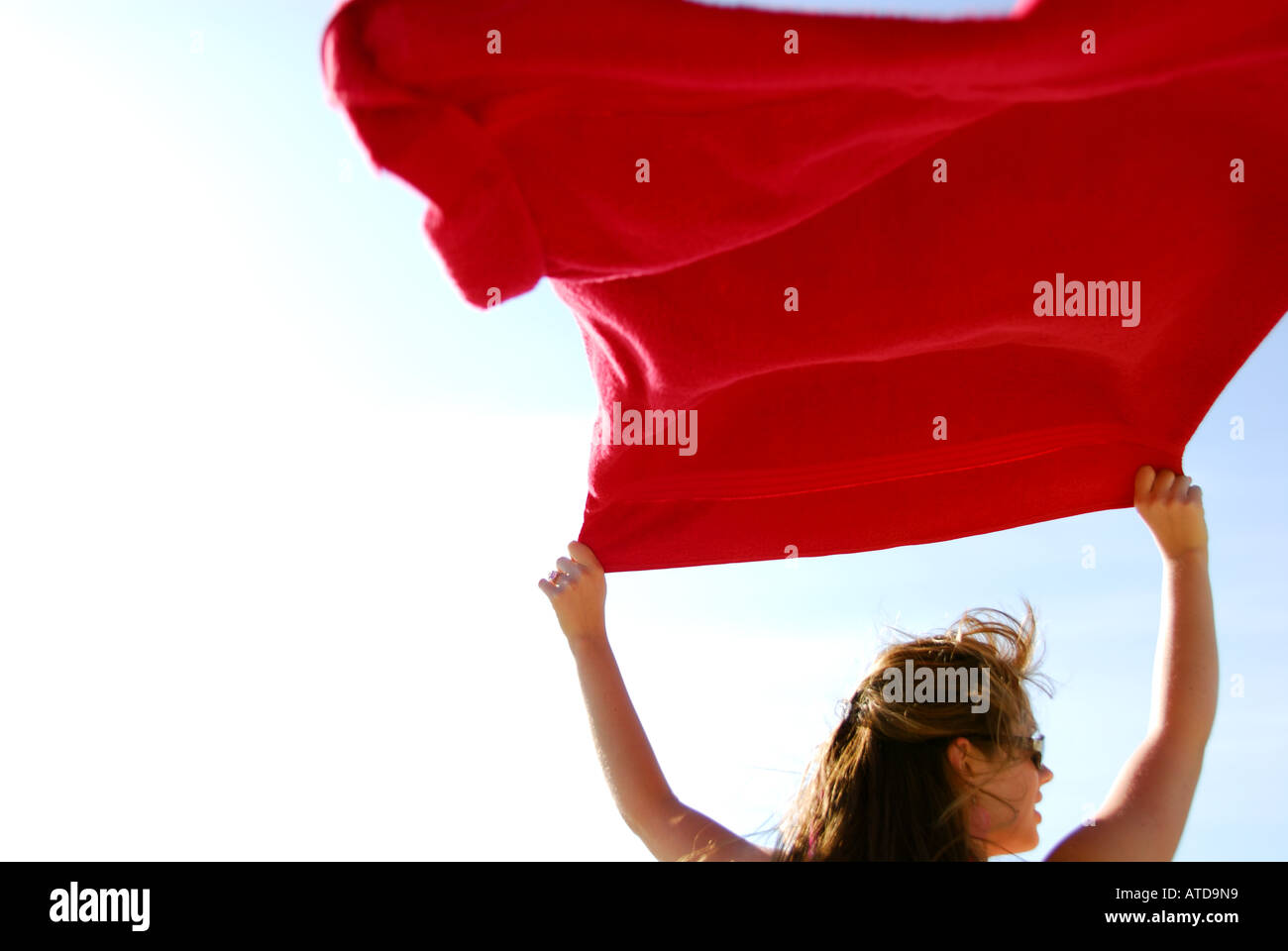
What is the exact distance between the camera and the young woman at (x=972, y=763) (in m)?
2.18

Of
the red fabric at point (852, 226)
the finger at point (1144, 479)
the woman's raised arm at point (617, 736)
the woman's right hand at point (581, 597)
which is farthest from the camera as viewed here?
the woman's right hand at point (581, 597)

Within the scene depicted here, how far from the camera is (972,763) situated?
227 cm

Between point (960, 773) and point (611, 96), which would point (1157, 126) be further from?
point (960, 773)

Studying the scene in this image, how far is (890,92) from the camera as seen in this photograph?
1593 mm

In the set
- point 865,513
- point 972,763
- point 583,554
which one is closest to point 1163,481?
point 865,513

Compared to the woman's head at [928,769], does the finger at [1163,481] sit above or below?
above

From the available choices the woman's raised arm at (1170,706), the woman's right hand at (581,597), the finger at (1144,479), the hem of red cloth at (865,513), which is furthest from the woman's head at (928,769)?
the woman's right hand at (581,597)

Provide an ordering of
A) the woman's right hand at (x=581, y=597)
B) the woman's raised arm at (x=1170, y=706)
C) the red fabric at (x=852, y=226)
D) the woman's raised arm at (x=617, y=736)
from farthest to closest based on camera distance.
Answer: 1. the woman's right hand at (x=581, y=597)
2. the woman's raised arm at (x=617, y=736)
3. the woman's raised arm at (x=1170, y=706)
4. the red fabric at (x=852, y=226)

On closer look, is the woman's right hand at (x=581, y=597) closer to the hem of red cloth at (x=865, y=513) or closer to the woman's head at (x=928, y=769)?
the hem of red cloth at (x=865, y=513)

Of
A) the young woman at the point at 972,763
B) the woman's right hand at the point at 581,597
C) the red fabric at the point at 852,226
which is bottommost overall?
the young woman at the point at 972,763

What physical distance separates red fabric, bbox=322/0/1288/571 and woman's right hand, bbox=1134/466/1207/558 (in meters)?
0.05

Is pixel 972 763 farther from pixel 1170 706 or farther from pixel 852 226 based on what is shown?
pixel 852 226
